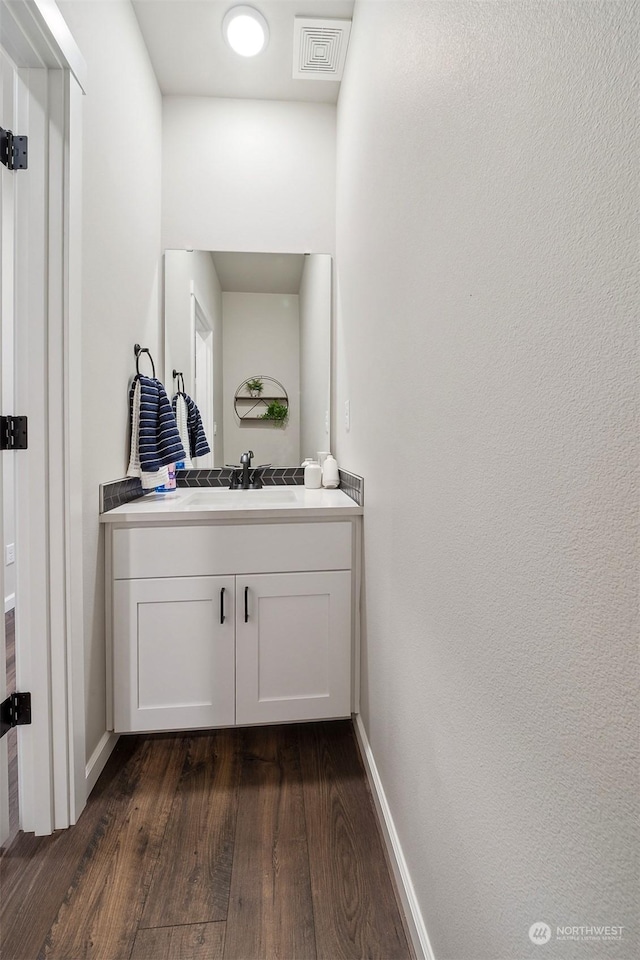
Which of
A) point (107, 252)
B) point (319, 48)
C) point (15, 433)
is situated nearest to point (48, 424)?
point (15, 433)

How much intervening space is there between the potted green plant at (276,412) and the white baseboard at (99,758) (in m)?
1.50

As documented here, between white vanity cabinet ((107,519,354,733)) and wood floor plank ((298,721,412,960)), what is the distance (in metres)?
0.20

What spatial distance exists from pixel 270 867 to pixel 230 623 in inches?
27.1

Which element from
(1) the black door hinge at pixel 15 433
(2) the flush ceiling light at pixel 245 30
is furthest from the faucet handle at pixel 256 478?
(2) the flush ceiling light at pixel 245 30

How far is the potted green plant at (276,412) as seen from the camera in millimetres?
2373

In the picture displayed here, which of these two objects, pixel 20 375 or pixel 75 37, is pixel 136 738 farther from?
pixel 75 37

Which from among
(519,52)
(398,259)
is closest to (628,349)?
(519,52)

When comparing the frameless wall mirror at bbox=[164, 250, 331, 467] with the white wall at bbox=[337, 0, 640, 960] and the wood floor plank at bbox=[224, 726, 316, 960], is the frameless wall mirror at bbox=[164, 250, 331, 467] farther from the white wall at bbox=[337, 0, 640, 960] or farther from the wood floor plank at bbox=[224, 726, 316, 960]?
the wood floor plank at bbox=[224, 726, 316, 960]

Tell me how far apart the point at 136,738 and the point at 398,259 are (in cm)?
183

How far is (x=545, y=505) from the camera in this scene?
0.54 meters

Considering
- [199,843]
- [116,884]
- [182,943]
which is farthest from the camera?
[199,843]

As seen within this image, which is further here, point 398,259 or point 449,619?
point 398,259

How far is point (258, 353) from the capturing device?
235cm

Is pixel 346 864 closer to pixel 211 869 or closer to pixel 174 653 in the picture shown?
pixel 211 869
